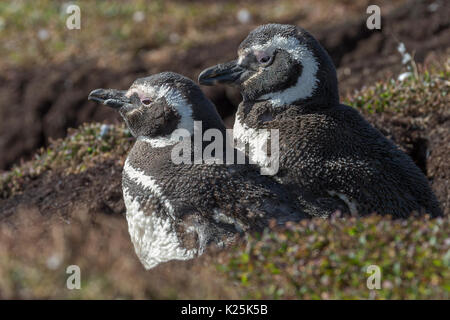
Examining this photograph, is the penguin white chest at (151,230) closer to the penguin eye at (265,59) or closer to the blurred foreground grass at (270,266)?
the blurred foreground grass at (270,266)

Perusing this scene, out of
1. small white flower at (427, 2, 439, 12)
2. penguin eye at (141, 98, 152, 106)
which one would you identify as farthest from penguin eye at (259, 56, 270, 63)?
small white flower at (427, 2, 439, 12)

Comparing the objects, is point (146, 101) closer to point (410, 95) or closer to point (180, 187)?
point (180, 187)

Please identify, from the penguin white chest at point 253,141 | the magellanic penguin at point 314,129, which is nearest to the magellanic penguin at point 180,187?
the penguin white chest at point 253,141

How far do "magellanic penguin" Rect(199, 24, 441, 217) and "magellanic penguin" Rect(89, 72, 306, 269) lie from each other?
0.93ft

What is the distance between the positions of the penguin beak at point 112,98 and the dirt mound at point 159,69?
5.19m

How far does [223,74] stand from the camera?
575 centimetres

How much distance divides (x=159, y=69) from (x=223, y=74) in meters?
7.21

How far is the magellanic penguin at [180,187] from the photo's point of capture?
4.77 m

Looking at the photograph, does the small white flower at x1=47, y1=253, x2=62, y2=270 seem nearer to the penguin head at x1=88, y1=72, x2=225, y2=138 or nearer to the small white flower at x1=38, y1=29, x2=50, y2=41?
the penguin head at x1=88, y1=72, x2=225, y2=138

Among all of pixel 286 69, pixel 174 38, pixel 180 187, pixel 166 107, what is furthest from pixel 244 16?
pixel 180 187

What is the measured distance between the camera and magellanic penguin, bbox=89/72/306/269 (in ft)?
15.7

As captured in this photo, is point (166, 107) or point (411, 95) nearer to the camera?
point (166, 107)

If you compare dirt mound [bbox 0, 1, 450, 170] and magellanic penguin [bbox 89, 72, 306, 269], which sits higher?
dirt mound [bbox 0, 1, 450, 170]
